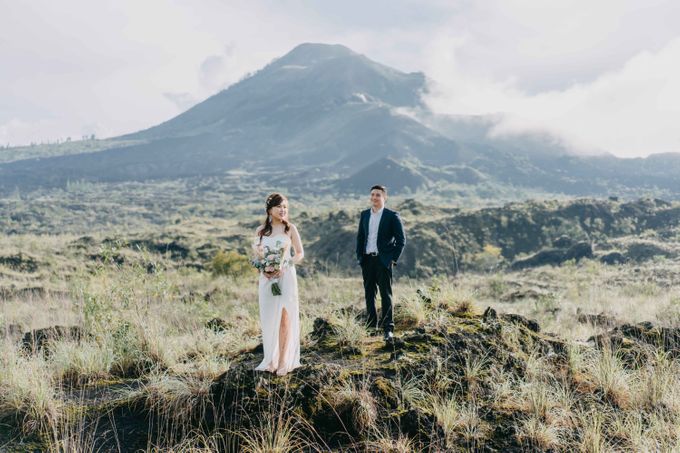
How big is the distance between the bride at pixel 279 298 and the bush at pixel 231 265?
54.9 feet

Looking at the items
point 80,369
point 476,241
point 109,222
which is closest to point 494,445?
point 80,369

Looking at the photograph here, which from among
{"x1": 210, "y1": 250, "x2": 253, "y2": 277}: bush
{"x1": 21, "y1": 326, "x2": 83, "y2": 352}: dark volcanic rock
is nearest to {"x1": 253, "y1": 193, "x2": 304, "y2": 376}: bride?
{"x1": 21, "y1": 326, "x2": 83, "y2": 352}: dark volcanic rock

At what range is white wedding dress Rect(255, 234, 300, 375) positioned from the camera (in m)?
5.32

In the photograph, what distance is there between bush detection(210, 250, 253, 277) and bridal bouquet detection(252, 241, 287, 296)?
1688 cm

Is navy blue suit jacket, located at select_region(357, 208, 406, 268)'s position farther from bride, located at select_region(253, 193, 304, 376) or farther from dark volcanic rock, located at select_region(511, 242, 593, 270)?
dark volcanic rock, located at select_region(511, 242, 593, 270)

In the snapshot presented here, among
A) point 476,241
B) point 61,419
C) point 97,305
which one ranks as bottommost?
point 476,241

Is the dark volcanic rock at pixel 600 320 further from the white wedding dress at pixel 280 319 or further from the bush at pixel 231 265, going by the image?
the bush at pixel 231 265

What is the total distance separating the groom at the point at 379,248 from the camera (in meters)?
7.28

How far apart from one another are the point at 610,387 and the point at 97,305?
6845 mm

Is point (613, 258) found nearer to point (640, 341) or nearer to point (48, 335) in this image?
point (640, 341)

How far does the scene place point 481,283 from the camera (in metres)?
20.5

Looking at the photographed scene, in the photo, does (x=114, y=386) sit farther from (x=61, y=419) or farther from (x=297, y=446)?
(x=297, y=446)

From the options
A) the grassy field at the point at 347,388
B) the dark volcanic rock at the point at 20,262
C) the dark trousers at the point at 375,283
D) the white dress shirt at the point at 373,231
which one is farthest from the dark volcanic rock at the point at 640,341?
the dark volcanic rock at the point at 20,262

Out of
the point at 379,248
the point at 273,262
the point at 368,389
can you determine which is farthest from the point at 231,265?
the point at 368,389
